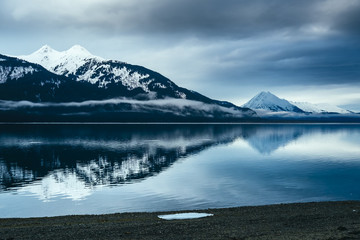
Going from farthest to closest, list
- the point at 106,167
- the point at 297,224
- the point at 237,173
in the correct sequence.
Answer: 1. the point at 106,167
2. the point at 237,173
3. the point at 297,224

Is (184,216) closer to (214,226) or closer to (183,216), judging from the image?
(183,216)

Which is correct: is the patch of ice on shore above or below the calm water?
above

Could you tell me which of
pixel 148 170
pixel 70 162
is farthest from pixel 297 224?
pixel 70 162

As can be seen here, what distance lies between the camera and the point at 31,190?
52.5 meters

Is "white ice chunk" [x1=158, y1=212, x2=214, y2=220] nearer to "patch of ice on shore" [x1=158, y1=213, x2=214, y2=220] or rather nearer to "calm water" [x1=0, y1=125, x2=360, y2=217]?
"patch of ice on shore" [x1=158, y1=213, x2=214, y2=220]

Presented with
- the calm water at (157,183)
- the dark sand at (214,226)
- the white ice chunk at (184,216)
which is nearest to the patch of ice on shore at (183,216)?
the white ice chunk at (184,216)

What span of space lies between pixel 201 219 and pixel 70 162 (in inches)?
2520

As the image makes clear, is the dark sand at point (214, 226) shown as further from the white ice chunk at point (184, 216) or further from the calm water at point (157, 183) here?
the calm water at point (157, 183)


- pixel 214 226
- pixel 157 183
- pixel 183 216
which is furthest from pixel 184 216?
pixel 157 183

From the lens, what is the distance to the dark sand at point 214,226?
78.9 feet

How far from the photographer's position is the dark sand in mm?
24047

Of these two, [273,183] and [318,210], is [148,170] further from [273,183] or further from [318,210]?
[318,210]

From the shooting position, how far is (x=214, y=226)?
27297 mm

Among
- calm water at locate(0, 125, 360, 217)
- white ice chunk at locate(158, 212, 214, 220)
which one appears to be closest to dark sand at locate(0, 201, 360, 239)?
white ice chunk at locate(158, 212, 214, 220)
